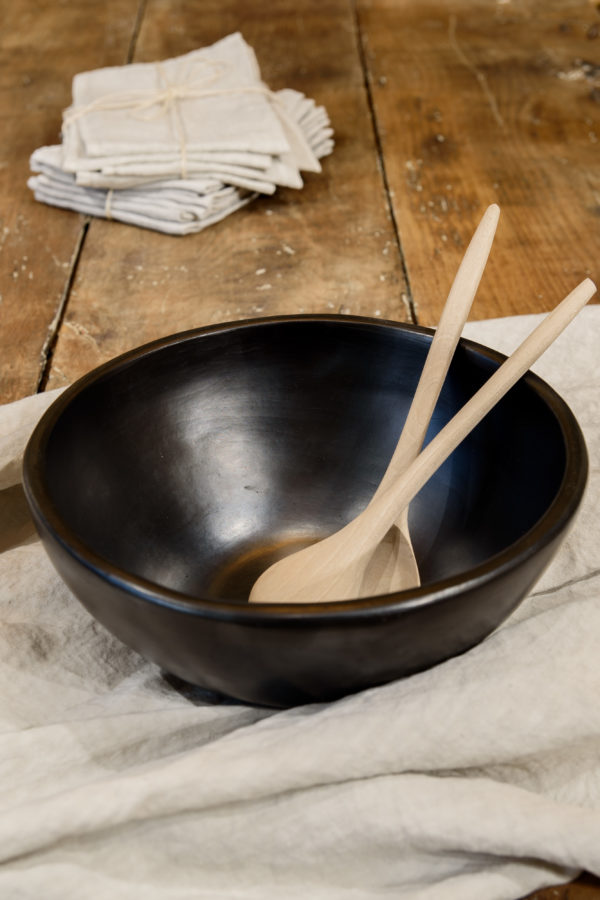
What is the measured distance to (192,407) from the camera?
0.62m

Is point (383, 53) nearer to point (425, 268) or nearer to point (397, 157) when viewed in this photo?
point (397, 157)

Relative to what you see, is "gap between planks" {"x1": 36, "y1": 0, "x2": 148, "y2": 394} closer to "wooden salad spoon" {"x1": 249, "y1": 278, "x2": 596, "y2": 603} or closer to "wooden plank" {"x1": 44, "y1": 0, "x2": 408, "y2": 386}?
"wooden plank" {"x1": 44, "y1": 0, "x2": 408, "y2": 386}

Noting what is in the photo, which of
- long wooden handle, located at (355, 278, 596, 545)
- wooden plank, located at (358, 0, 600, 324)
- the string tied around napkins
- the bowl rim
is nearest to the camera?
the bowl rim

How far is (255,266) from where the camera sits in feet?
3.13

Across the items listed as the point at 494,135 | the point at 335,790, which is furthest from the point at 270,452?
the point at 494,135

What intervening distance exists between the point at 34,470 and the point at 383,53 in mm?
1228

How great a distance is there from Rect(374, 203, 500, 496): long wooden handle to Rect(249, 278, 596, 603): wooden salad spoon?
0.04 m

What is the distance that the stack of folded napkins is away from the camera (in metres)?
1.03

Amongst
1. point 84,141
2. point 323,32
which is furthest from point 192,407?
point 323,32

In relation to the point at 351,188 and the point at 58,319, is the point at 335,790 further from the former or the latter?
the point at 351,188

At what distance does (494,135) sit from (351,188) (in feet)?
0.78

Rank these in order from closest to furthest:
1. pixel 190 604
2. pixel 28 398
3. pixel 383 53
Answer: pixel 190 604, pixel 28 398, pixel 383 53

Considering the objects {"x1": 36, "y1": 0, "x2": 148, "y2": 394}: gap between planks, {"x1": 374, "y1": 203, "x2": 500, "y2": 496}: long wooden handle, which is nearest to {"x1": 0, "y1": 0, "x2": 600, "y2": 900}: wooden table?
{"x1": 36, "y1": 0, "x2": 148, "y2": 394}: gap between planks

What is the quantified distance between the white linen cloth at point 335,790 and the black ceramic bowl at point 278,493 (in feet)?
0.09
